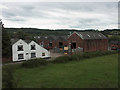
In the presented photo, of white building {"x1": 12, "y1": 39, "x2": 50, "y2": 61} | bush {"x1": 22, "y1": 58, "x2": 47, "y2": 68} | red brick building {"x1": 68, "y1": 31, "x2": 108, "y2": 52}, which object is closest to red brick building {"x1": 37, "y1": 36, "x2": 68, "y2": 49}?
red brick building {"x1": 68, "y1": 31, "x2": 108, "y2": 52}

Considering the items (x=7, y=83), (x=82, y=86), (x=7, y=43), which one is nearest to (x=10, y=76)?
(x=7, y=83)

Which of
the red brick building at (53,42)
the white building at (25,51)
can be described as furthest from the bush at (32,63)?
the red brick building at (53,42)

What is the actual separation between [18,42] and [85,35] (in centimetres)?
2037

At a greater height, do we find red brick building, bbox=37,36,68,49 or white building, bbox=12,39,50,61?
red brick building, bbox=37,36,68,49

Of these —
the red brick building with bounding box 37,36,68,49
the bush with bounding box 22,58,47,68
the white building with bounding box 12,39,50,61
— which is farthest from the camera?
the red brick building with bounding box 37,36,68,49

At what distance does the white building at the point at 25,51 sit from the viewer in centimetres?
2789

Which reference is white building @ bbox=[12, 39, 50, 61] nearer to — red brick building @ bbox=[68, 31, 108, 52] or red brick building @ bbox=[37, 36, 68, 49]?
red brick building @ bbox=[68, 31, 108, 52]

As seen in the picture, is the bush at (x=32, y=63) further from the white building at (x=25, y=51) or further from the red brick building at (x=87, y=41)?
A: the red brick building at (x=87, y=41)

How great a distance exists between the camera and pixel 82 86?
12641mm

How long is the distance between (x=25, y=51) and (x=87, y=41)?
60.3 feet

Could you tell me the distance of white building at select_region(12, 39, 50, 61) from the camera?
27.9 metres

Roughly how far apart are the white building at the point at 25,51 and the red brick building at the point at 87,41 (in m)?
11.3

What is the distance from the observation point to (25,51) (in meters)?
29.3

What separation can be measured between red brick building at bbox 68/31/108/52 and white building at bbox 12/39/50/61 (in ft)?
36.9
